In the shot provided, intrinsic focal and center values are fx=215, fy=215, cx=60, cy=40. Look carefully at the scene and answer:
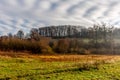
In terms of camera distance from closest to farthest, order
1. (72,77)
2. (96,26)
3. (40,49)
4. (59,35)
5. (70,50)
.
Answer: (72,77) → (40,49) → (70,50) → (96,26) → (59,35)

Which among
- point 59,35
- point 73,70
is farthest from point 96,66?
point 59,35

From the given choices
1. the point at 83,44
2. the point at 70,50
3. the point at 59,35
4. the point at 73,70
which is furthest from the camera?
the point at 59,35

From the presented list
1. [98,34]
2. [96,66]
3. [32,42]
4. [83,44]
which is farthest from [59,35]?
[96,66]

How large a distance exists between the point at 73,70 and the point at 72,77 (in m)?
3.22

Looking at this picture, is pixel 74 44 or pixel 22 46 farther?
pixel 74 44

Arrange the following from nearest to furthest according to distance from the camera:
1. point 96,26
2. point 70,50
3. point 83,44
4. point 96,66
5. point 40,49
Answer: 1. point 96,66
2. point 40,49
3. point 70,50
4. point 83,44
5. point 96,26

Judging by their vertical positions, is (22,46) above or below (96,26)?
below

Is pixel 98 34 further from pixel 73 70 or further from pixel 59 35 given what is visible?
pixel 73 70

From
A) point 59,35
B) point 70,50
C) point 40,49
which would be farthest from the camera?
point 59,35

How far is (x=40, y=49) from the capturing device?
77062 mm

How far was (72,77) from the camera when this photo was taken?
61.6 feet

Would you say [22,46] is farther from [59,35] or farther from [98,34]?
[59,35]

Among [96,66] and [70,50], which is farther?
[70,50]

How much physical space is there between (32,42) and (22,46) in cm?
408
